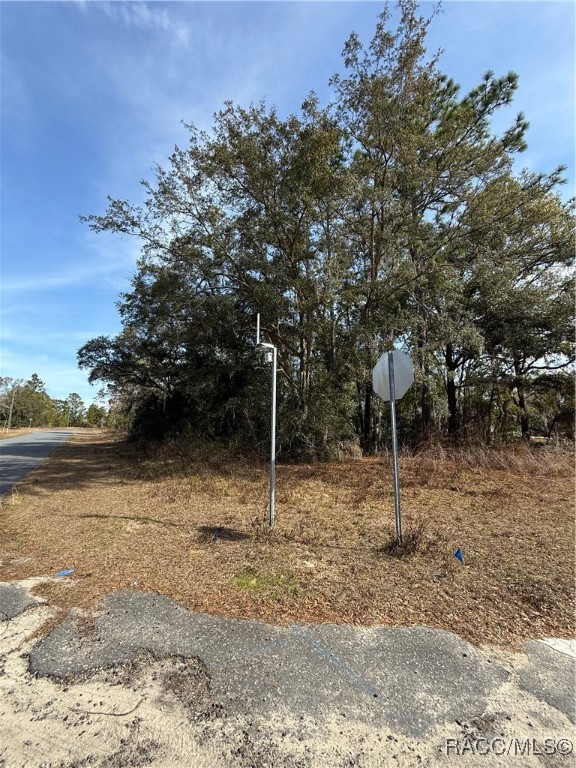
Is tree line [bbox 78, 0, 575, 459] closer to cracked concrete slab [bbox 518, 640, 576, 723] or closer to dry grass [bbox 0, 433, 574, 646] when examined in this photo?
dry grass [bbox 0, 433, 574, 646]

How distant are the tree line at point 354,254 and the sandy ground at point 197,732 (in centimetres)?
944

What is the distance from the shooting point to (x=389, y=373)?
474 cm

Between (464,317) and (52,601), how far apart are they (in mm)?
13023

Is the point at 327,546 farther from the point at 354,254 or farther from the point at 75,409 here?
the point at 75,409

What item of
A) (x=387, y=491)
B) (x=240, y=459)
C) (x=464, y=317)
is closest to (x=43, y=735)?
(x=387, y=491)

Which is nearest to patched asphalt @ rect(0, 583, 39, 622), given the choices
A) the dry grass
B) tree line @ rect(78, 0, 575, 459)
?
the dry grass

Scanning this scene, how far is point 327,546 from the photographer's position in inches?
192

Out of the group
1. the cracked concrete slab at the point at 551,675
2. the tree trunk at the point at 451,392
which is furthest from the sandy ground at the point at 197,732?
the tree trunk at the point at 451,392

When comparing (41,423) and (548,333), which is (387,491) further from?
(41,423)

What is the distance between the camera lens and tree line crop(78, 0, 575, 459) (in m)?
9.95

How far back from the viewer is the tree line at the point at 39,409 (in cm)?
6153

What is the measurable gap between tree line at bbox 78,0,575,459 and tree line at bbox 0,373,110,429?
180ft

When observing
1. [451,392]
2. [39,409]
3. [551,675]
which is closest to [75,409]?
[39,409]

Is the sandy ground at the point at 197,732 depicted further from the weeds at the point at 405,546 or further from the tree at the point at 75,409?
the tree at the point at 75,409
